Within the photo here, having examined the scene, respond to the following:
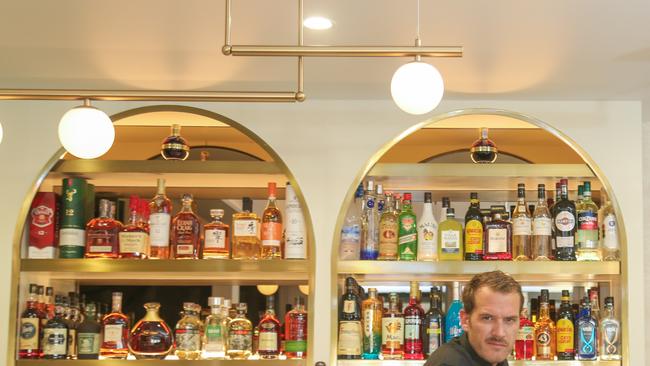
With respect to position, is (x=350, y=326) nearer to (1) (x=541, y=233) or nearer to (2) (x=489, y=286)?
(1) (x=541, y=233)

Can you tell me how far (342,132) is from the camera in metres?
3.86

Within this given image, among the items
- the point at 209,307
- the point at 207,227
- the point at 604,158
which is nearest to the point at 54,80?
the point at 207,227

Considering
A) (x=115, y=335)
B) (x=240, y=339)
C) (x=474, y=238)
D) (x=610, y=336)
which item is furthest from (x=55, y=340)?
(x=610, y=336)

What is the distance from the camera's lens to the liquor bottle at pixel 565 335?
147 inches

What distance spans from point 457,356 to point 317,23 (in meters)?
1.13

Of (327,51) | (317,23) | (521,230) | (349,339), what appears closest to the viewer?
(327,51)

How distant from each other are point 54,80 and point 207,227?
804 millimetres

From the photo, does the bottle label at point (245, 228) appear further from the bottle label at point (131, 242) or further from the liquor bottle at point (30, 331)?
the liquor bottle at point (30, 331)

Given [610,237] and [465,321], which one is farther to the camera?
[610,237]

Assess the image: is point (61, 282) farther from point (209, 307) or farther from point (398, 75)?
point (398, 75)

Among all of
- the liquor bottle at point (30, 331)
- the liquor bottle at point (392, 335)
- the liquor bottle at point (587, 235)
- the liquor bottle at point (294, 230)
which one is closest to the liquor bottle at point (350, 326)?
the liquor bottle at point (392, 335)

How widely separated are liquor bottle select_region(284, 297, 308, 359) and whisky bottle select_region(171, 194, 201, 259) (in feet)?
1.49

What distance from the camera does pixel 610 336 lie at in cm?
374

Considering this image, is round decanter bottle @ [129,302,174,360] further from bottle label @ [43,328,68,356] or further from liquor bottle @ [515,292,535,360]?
liquor bottle @ [515,292,535,360]
